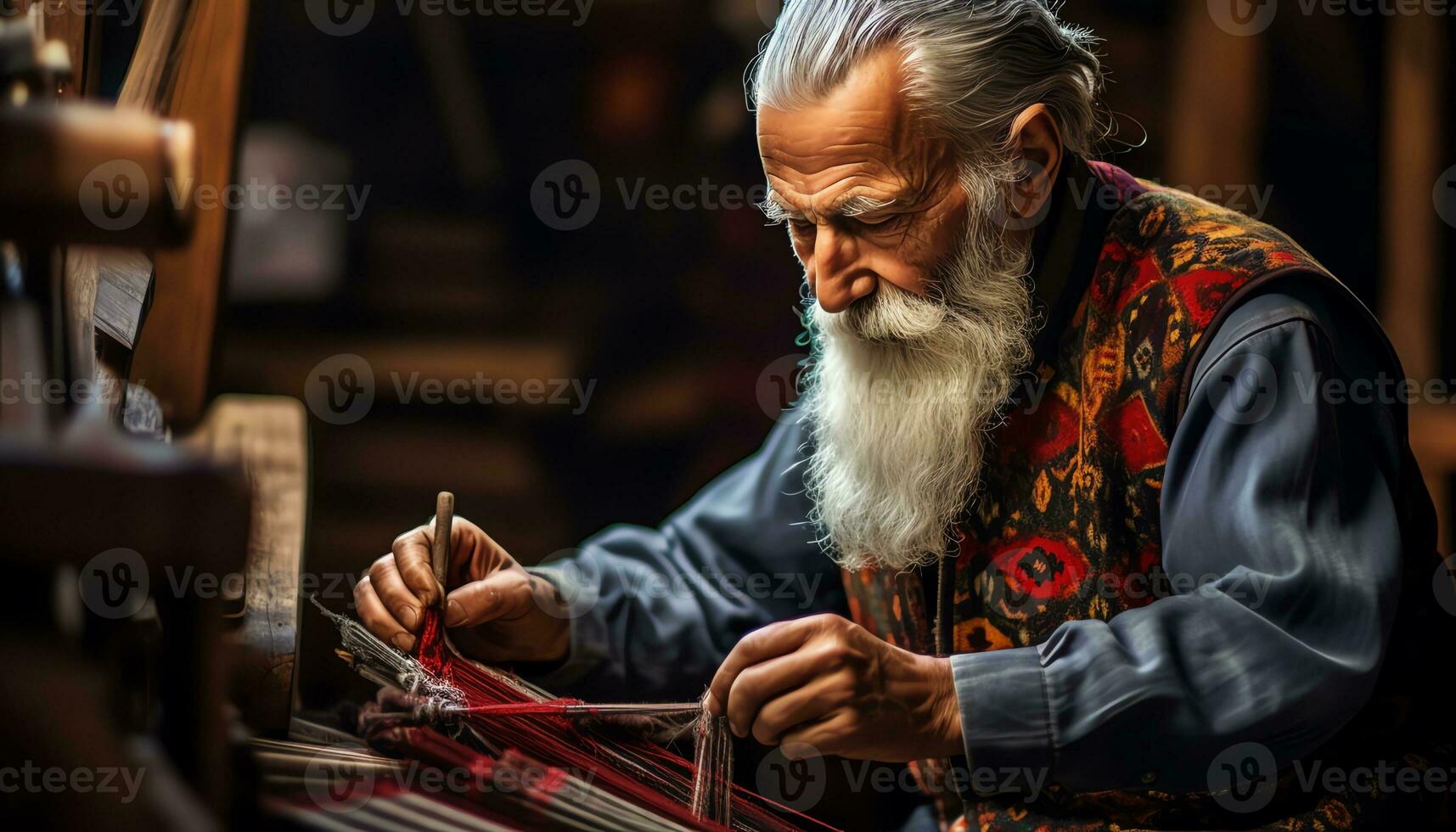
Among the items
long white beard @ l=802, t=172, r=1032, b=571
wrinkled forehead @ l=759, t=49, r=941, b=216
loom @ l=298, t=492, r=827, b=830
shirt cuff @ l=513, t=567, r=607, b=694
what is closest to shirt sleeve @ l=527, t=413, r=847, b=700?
shirt cuff @ l=513, t=567, r=607, b=694

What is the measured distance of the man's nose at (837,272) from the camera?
174 cm

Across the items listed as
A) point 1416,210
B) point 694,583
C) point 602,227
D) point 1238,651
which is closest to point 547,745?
point 694,583

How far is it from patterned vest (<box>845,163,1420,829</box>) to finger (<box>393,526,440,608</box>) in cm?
71

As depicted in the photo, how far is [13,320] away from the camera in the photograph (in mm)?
1014

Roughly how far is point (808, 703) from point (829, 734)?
5 cm

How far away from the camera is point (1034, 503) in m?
1.82

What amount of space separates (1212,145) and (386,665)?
2449 millimetres

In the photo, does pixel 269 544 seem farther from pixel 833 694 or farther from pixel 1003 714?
pixel 1003 714

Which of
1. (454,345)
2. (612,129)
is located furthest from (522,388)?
(612,129)

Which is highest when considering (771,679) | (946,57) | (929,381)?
(946,57)

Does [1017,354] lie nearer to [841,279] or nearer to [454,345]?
[841,279]

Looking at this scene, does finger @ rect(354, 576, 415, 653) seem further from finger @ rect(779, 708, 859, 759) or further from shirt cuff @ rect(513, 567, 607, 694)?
finger @ rect(779, 708, 859, 759)

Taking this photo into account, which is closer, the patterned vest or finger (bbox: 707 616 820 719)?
finger (bbox: 707 616 820 719)

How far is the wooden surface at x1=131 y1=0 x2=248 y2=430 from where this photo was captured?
4.96 feet
